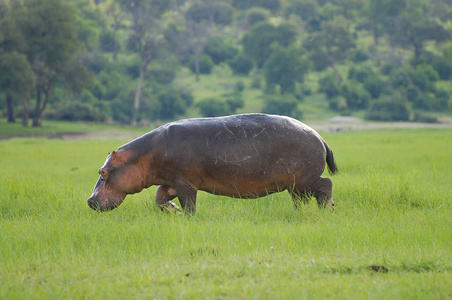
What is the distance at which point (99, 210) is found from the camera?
6098 mm

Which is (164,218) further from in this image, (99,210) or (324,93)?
(324,93)

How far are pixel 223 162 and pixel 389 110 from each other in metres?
40.6

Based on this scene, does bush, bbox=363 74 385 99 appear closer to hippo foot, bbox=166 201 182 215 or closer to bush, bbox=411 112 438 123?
bush, bbox=411 112 438 123

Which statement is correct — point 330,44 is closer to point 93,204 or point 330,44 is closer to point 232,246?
point 93,204

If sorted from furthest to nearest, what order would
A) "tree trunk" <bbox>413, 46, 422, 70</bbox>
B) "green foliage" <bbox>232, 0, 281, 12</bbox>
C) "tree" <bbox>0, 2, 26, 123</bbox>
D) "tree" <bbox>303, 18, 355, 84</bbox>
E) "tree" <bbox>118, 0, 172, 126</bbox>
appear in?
"green foliage" <bbox>232, 0, 281, 12</bbox> → "tree trunk" <bbox>413, 46, 422, 70</bbox> → "tree" <bbox>303, 18, 355, 84</bbox> → "tree" <bbox>118, 0, 172, 126</bbox> → "tree" <bbox>0, 2, 26, 123</bbox>

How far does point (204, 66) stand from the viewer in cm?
5653

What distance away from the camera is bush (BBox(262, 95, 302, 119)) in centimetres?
4441

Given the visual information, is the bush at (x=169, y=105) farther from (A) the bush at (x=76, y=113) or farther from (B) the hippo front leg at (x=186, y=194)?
(B) the hippo front leg at (x=186, y=194)

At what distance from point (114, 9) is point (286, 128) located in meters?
64.8

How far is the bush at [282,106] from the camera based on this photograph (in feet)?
146

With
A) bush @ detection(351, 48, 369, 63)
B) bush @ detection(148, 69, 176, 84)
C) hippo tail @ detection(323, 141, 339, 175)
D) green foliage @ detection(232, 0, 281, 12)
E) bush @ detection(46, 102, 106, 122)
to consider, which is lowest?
bush @ detection(46, 102, 106, 122)

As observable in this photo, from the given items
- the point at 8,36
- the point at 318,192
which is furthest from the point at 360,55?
the point at 318,192

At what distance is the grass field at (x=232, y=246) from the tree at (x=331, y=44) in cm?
4996

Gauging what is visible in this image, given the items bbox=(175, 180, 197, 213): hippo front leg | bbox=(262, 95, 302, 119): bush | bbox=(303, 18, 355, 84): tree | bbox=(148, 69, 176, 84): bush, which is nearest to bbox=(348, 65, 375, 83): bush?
bbox=(303, 18, 355, 84): tree
